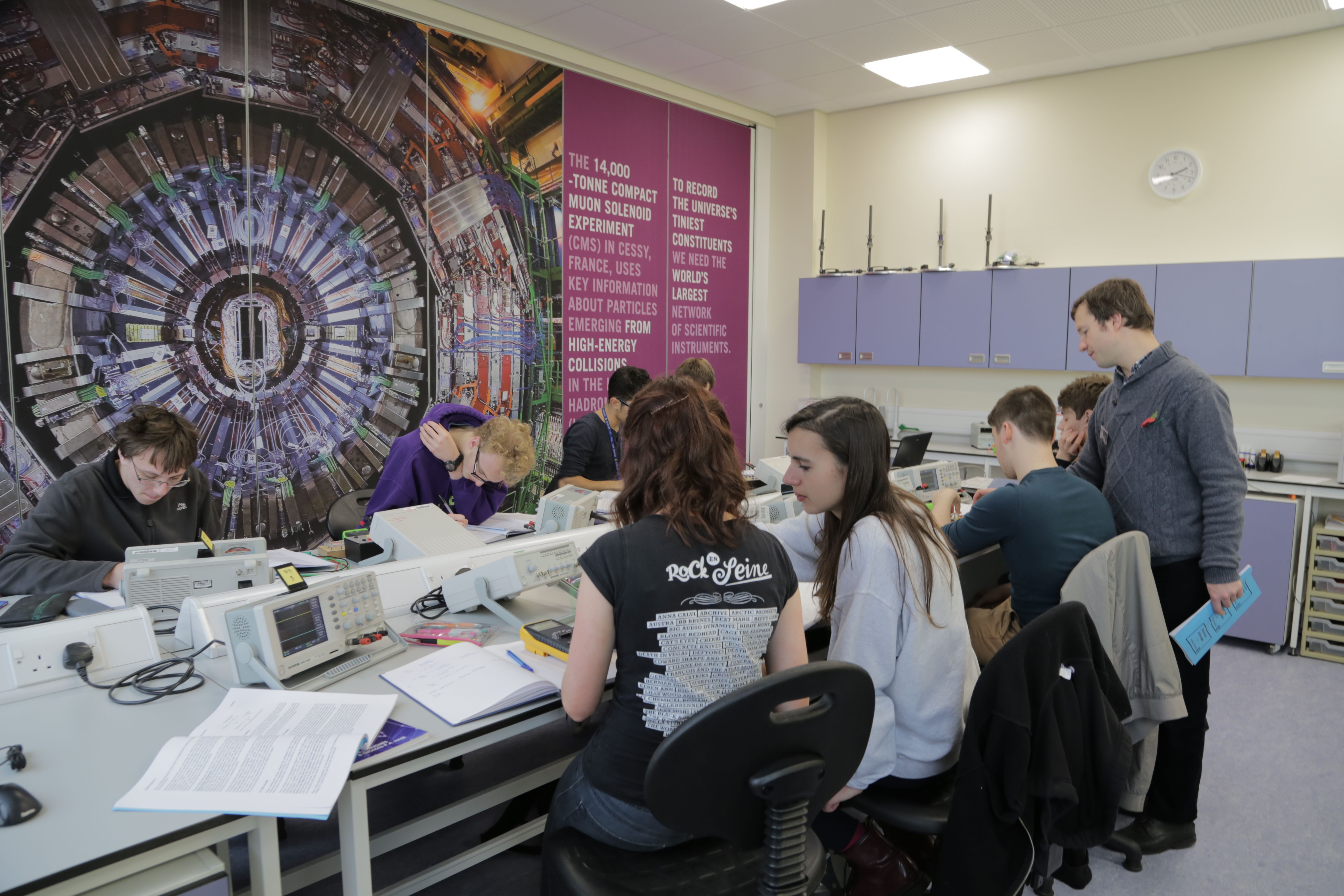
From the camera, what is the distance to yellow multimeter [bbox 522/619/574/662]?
1.87 meters

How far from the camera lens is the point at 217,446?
357 centimetres

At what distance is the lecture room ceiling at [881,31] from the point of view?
4.14 m

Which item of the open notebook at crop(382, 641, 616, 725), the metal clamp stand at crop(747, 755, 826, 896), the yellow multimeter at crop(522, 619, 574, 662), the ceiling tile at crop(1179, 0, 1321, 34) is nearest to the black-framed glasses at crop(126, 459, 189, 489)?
the open notebook at crop(382, 641, 616, 725)

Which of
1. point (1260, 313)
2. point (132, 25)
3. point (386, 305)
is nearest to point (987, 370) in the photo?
point (1260, 313)

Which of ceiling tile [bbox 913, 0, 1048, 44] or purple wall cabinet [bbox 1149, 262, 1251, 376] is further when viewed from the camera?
purple wall cabinet [bbox 1149, 262, 1251, 376]

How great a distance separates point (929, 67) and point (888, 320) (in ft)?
4.96

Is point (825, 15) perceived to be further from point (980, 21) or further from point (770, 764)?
point (770, 764)

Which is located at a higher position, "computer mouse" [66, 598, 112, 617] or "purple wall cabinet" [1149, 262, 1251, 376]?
"purple wall cabinet" [1149, 262, 1251, 376]

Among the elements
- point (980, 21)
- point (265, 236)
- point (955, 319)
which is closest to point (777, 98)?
point (980, 21)

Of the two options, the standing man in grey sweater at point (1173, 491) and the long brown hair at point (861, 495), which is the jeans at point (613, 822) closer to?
the long brown hair at point (861, 495)

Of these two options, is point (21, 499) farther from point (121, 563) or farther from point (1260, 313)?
point (1260, 313)

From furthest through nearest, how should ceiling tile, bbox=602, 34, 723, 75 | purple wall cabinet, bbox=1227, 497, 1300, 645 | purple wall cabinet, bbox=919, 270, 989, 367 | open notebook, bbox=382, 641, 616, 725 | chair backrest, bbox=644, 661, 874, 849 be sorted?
purple wall cabinet, bbox=919, 270, 989, 367 → ceiling tile, bbox=602, 34, 723, 75 → purple wall cabinet, bbox=1227, 497, 1300, 645 → open notebook, bbox=382, 641, 616, 725 → chair backrest, bbox=644, 661, 874, 849

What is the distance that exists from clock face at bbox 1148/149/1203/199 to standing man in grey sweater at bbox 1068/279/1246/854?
2.86 metres

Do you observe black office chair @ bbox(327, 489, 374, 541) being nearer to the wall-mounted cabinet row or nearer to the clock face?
the wall-mounted cabinet row
